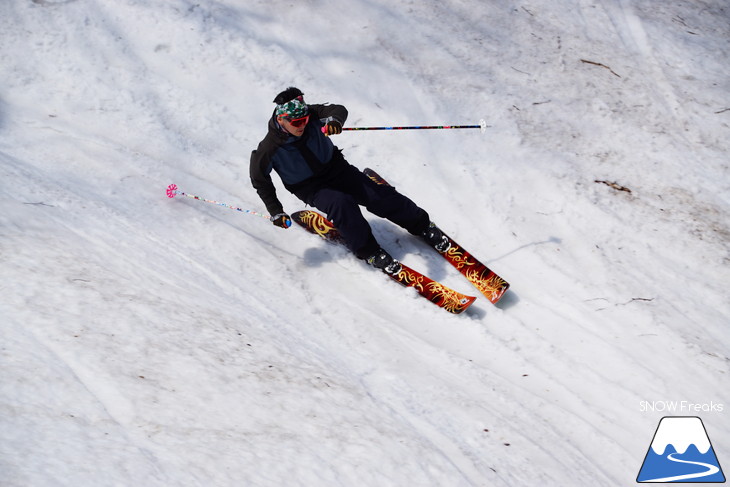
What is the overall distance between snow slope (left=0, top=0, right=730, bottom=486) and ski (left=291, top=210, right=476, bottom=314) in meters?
0.14

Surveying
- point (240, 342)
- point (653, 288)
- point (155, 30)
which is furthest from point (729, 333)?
point (155, 30)

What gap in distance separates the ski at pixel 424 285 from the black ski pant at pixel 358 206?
270mm

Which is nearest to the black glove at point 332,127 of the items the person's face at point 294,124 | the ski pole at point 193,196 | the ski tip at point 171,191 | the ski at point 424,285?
the person's face at point 294,124

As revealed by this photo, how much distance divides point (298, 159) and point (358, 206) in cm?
75

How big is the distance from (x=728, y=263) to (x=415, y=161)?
11.8 feet

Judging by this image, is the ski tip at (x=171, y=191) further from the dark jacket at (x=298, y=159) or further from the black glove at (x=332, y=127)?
the black glove at (x=332, y=127)

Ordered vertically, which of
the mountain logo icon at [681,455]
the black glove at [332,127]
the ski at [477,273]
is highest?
the black glove at [332,127]

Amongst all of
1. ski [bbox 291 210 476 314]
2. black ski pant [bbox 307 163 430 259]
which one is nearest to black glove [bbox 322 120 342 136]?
black ski pant [bbox 307 163 430 259]

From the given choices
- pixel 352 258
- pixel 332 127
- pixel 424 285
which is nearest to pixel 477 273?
pixel 424 285

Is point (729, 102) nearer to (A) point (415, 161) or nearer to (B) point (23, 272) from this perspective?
(A) point (415, 161)

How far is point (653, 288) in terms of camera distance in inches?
230

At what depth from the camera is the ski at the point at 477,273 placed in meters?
5.78

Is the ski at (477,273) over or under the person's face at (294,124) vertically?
under

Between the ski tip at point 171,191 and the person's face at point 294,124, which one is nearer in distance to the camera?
the person's face at point 294,124
